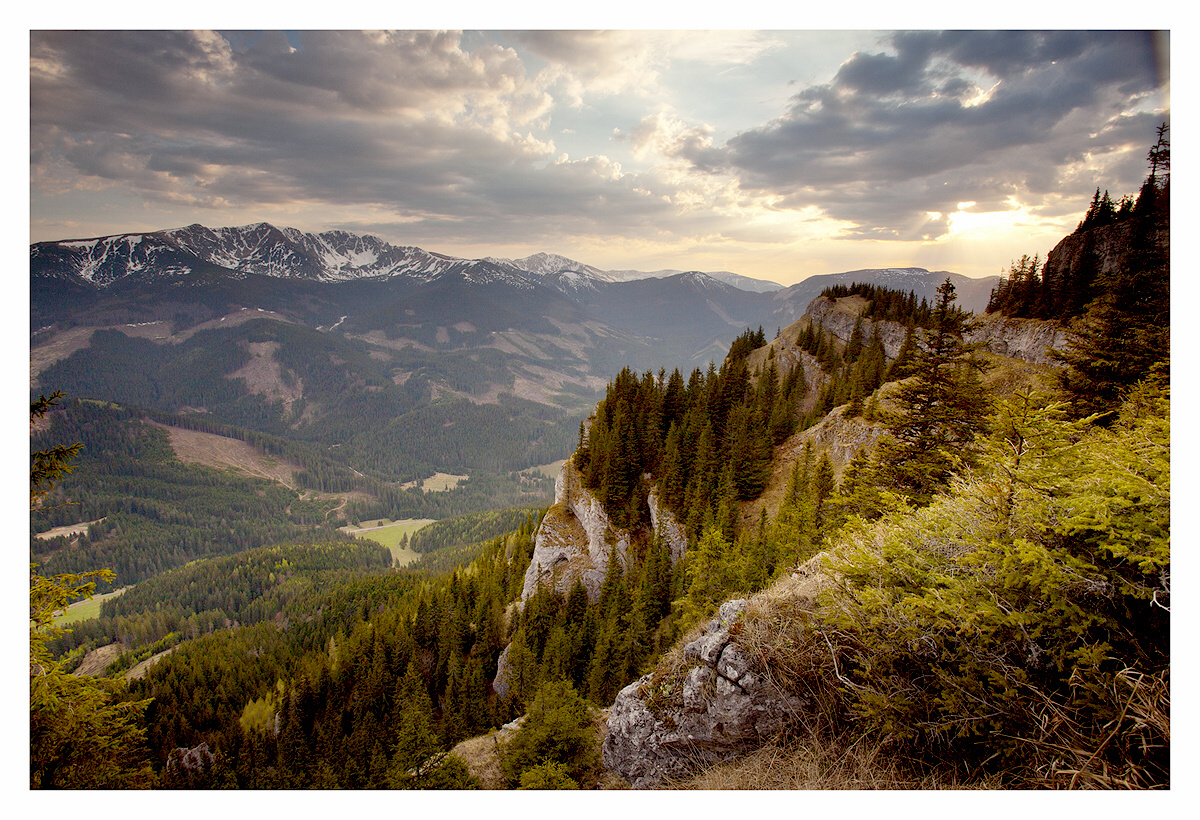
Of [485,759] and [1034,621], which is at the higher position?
[1034,621]

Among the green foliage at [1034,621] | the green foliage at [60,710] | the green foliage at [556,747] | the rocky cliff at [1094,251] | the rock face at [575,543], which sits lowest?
the rock face at [575,543]

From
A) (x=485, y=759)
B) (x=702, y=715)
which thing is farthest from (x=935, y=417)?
(x=485, y=759)

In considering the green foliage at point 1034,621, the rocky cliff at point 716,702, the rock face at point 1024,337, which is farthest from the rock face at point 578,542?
the green foliage at point 1034,621

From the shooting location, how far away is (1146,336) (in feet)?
40.2

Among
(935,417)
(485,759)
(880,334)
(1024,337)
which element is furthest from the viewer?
(880,334)

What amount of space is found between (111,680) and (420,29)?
14.7m

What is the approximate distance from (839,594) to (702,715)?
334cm

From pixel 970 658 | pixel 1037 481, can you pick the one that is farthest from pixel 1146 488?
pixel 970 658

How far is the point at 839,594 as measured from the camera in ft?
23.2

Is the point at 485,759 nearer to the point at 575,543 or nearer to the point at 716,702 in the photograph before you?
the point at 716,702

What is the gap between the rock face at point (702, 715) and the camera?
7.57 m

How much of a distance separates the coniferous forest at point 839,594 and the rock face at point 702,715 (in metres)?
0.44

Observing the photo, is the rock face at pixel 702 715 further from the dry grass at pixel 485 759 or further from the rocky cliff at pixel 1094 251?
the rocky cliff at pixel 1094 251

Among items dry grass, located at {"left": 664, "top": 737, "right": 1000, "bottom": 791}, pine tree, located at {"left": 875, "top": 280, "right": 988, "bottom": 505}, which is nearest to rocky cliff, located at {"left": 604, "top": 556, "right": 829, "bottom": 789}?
dry grass, located at {"left": 664, "top": 737, "right": 1000, "bottom": 791}
